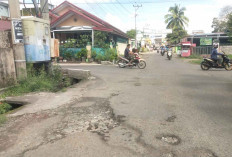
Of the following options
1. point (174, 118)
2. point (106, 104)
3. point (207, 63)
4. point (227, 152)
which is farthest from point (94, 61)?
point (227, 152)

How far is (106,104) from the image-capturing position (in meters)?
5.48

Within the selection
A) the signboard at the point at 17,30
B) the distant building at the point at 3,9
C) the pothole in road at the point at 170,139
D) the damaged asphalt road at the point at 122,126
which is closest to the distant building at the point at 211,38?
the distant building at the point at 3,9

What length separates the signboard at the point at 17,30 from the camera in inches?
271

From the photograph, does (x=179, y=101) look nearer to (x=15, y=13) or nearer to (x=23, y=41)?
(x=23, y=41)

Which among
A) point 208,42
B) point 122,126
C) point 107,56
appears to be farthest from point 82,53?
point 208,42

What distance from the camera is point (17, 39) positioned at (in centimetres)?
698

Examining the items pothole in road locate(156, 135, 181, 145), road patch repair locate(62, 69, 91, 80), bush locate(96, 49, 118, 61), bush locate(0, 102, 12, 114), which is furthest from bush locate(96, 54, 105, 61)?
pothole in road locate(156, 135, 181, 145)

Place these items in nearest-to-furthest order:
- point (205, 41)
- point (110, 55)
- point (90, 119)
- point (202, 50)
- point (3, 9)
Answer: point (90, 119), point (110, 55), point (3, 9), point (202, 50), point (205, 41)

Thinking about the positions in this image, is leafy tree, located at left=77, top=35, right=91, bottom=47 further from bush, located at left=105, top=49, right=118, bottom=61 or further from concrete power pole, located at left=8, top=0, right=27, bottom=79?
concrete power pole, located at left=8, top=0, right=27, bottom=79

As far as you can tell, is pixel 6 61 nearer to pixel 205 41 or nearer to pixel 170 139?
pixel 170 139

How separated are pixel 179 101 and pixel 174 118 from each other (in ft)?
4.80

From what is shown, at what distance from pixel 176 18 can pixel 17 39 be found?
144ft

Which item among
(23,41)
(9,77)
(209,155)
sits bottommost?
(209,155)

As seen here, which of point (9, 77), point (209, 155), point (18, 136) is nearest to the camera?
point (209, 155)
